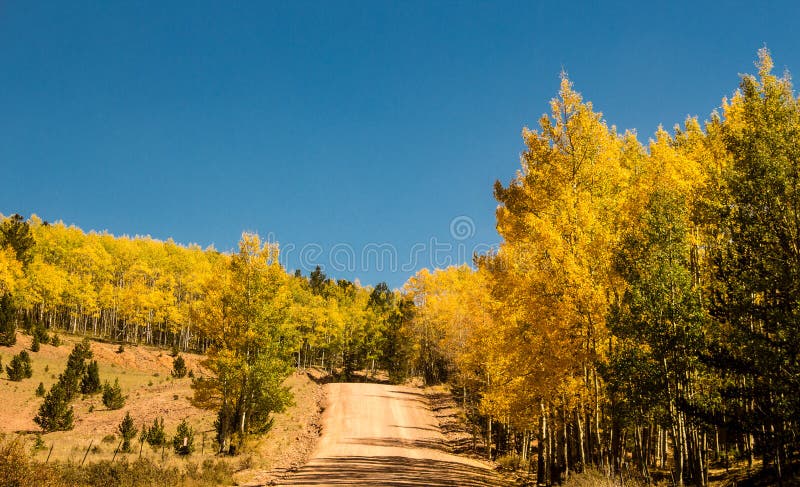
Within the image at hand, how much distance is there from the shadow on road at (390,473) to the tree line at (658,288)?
135 inches

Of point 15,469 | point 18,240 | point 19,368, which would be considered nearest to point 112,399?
point 19,368

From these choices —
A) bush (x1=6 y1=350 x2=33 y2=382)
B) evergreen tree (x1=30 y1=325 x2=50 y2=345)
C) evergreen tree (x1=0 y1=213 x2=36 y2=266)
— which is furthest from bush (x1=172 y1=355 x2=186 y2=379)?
evergreen tree (x1=0 y1=213 x2=36 y2=266)

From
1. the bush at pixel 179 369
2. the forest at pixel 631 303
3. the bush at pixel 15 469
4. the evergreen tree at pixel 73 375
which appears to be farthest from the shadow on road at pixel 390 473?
the bush at pixel 179 369

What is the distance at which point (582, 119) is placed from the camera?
621 inches

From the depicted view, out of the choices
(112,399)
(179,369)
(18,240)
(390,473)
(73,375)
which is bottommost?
(390,473)

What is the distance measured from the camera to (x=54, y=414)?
107 feet

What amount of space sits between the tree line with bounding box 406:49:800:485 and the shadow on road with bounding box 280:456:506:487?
3424mm

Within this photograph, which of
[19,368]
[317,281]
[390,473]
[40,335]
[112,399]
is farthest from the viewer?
[317,281]

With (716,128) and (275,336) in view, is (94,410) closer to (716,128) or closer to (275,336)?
(275,336)

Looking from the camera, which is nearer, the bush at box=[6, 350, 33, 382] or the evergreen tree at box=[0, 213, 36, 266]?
the bush at box=[6, 350, 33, 382]

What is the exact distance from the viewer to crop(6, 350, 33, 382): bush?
42000mm

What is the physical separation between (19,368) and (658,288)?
50163 mm

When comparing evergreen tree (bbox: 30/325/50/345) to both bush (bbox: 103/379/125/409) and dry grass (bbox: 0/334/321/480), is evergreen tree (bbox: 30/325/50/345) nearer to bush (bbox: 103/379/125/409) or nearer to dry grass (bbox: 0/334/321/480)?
dry grass (bbox: 0/334/321/480)

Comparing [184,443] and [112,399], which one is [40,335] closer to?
[112,399]
